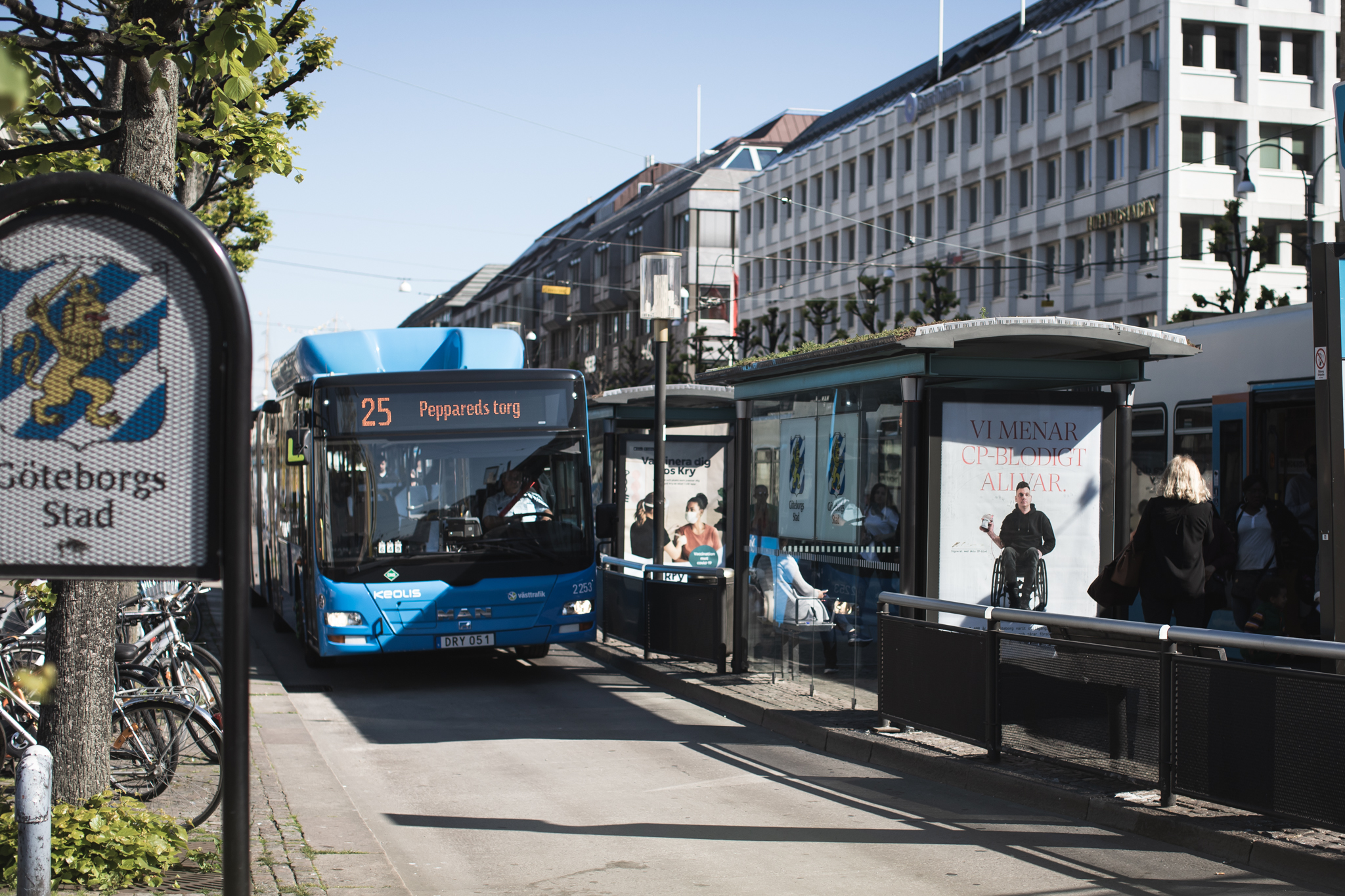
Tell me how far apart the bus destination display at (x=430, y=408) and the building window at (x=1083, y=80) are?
39.2 m

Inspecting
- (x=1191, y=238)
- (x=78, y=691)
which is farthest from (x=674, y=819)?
(x=1191, y=238)

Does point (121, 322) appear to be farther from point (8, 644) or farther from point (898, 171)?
point (898, 171)

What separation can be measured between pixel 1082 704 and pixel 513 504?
21.8 ft

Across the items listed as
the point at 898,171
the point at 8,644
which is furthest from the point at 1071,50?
the point at 8,644

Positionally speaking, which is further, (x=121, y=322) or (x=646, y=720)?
(x=646, y=720)

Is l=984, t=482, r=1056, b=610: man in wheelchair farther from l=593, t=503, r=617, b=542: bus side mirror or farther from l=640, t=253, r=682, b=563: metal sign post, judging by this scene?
l=640, t=253, r=682, b=563: metal sign post

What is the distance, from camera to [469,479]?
12812 mm

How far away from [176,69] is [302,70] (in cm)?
818

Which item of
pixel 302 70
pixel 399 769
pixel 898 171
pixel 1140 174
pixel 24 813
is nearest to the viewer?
pixel 24 813

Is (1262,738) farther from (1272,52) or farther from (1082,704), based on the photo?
(1272,52)

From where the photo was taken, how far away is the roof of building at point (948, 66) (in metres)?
52.6

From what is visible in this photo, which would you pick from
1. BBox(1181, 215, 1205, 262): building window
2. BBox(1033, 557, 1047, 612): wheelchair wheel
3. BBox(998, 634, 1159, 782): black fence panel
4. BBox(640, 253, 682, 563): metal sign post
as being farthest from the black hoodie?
BBox(1181, 215, 1205, 262): building window

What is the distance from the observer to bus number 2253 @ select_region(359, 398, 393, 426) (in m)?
12.7

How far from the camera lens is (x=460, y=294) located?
423 feet
